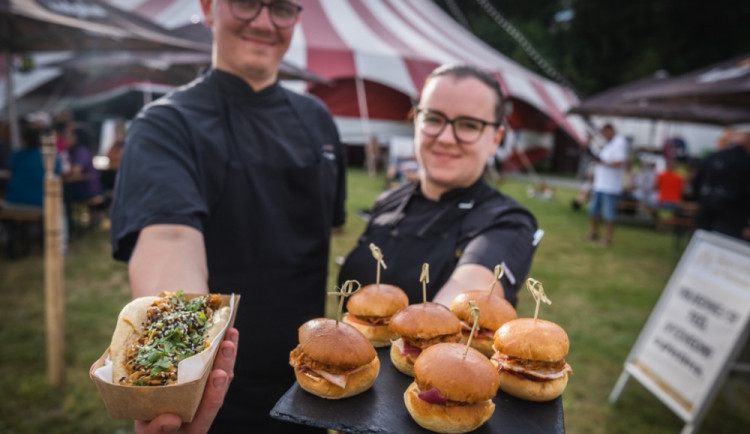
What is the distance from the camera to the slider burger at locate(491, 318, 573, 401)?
4.43 feet

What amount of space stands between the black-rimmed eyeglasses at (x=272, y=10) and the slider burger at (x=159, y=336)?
1.26m

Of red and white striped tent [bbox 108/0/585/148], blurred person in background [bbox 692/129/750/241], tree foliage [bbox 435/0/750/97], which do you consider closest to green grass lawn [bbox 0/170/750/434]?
blurred person in background [bbox 692/129/750/241]

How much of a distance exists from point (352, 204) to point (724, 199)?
7.47 metres

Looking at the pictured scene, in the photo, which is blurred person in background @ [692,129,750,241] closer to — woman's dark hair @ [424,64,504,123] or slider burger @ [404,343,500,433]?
woman's dark hair @ [424,64,504,123]

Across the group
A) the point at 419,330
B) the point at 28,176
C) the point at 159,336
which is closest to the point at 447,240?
the point at 419,330

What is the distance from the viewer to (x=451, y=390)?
3.97 ft

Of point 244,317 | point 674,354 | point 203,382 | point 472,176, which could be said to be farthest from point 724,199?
point 203,382

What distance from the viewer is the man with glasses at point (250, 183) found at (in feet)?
5.83

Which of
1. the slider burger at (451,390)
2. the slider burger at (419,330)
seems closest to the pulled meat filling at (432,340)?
the slider burger at (419,330)

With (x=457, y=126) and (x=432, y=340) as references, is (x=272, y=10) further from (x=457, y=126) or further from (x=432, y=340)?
(x=432, y=340)

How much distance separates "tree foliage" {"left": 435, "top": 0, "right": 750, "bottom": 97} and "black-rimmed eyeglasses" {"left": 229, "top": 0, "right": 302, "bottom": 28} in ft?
108

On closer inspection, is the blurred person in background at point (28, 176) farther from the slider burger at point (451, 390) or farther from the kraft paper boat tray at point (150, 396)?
the slider burger at point (451, 390)

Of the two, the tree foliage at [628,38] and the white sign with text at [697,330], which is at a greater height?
the tree foliage at [628,38]

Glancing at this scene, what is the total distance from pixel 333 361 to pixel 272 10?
1535 millimetres
